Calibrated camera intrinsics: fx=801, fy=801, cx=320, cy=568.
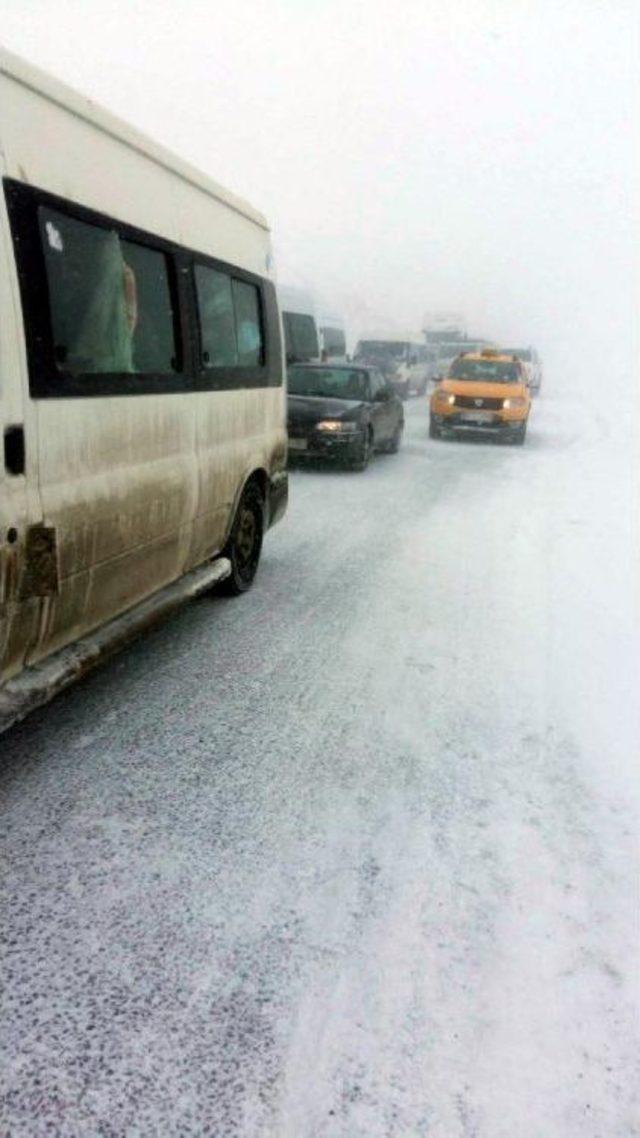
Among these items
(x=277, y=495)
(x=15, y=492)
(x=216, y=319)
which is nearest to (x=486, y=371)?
(x=277, y=495)

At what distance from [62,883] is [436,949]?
1265 mm

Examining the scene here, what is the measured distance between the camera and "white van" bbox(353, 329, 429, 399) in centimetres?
2486

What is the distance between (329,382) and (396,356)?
14252 mm

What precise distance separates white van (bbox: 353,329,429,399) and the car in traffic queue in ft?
37.8

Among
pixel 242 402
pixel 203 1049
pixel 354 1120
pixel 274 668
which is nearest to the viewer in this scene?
pixel 354 1120

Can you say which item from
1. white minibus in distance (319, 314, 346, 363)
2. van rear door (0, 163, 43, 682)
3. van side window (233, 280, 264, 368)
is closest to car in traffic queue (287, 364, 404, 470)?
van side window (233, 280, 264, 368)

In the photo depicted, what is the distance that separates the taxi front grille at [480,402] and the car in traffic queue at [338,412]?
335 cm

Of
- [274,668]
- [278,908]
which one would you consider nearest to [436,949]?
[278,908]

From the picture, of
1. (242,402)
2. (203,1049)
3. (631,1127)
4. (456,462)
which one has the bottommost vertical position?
(631,1127)

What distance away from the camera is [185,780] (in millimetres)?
3383

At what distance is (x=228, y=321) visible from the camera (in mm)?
5008

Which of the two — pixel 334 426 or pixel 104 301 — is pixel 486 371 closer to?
pixel 334 426

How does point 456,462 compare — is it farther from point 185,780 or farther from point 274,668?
point 185,780

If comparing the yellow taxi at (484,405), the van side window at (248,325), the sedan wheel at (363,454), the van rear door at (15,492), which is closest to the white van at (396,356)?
the yellow taxi at (484,405)
